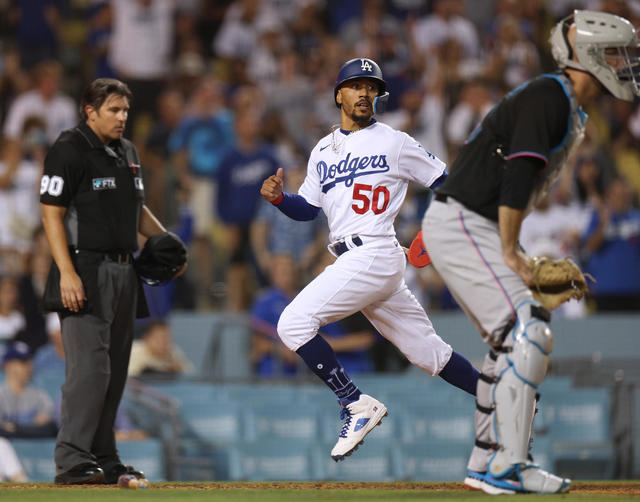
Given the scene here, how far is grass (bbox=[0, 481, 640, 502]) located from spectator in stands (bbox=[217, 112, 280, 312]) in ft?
18.4

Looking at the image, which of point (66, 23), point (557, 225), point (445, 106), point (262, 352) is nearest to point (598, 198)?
point (557, 225)

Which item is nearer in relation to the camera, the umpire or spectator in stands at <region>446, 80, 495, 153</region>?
the umpire

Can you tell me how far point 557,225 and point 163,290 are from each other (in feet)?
14.4

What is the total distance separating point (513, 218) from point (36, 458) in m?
5.22

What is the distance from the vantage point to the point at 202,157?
12.5m

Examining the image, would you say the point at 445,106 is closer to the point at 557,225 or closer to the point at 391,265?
the point at 557,225

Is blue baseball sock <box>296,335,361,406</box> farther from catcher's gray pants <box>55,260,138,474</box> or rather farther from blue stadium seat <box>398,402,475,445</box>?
blue stadium seat <box>398,402,475,445</box>

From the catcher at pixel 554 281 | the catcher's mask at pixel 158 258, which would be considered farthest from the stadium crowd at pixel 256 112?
the catcher at pixel 554 281

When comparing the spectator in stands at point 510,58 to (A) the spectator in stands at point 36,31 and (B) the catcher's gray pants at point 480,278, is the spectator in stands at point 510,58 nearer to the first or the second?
(A) the spectator in stands at point 36,31

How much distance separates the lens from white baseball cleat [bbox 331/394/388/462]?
→ 18.2 ft

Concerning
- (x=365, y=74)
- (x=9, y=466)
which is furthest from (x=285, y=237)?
(x=365, y=74)

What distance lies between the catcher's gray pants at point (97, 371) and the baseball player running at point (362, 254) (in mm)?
1016

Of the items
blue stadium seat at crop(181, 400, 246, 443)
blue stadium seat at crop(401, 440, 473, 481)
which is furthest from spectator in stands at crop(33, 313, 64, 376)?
blue stadium seat at crop(401, 440, 473, 481)

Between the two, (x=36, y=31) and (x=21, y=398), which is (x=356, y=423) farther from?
(x=36, y=31)
